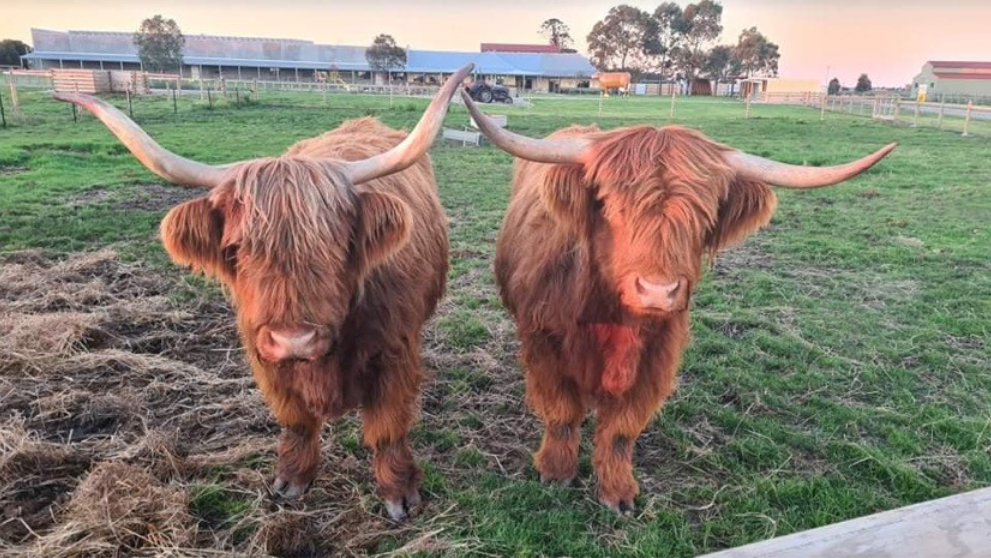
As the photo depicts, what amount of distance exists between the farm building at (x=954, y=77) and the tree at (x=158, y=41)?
6535 cm

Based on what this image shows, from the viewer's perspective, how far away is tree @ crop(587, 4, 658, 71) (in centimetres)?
7700

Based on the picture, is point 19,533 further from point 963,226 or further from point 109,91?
point 109,91

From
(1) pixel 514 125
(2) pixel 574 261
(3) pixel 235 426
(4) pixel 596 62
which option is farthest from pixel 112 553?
(4) pixel 596 62

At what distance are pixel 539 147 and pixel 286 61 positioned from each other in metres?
73.2

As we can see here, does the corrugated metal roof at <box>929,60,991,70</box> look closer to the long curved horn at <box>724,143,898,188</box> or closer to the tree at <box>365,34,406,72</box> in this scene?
the tree at <box>365,34,406,72</box>

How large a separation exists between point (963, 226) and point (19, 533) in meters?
9.06

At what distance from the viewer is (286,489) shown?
2965mm

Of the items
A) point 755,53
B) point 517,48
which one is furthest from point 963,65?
point 517,48

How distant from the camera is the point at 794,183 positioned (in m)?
2.36

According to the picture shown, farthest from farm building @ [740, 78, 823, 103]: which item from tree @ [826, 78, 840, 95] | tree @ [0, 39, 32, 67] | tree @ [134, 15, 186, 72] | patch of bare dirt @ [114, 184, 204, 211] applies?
tree @ [0, 39, 32, 67]

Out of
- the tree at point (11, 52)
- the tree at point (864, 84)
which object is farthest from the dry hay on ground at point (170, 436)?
the tree at point (864, 84)

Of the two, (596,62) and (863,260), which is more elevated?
(596,62)

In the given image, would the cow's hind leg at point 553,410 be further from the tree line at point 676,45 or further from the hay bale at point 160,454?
the tree line at point 676,45

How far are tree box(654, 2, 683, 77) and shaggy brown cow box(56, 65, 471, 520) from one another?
82298mm
